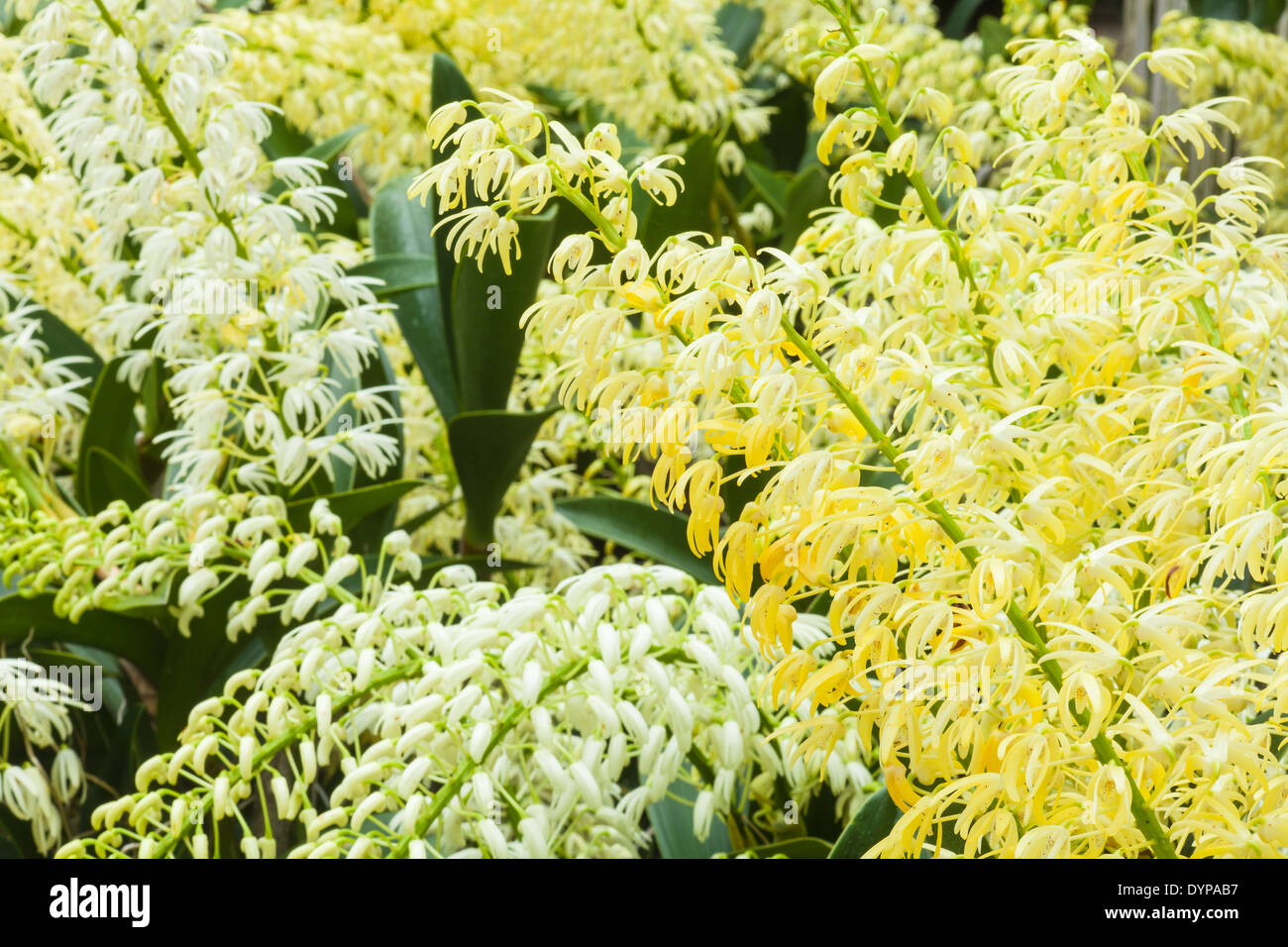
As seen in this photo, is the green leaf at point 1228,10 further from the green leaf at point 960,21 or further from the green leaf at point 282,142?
the green leaf at point 282,142

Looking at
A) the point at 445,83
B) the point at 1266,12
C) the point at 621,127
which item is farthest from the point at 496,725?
the point at 1266,12

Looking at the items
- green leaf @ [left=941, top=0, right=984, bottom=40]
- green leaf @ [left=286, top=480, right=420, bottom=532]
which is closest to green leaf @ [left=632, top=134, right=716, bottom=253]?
green leaf @ [left=286, top=480, right=420, bottom=532]

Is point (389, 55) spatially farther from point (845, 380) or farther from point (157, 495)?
point (845, 380)

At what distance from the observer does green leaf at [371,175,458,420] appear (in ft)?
4.50

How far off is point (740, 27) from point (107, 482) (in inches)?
70.9

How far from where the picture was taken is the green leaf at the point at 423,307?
1.37m

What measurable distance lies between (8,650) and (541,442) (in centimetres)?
73

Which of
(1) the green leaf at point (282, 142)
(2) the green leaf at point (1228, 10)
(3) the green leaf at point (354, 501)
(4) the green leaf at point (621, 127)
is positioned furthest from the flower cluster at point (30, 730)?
(2) the green leaf at point (1228, 10)

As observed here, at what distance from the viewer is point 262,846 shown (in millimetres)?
814

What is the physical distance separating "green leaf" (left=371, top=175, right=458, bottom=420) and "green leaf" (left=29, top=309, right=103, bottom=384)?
0.39 m

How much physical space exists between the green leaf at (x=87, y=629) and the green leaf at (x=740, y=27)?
182 centimetres

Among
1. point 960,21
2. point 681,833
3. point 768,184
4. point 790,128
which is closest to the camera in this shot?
point 681,833

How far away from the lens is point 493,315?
4.05 ft

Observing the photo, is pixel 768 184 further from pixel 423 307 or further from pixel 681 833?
pixel 681 833
